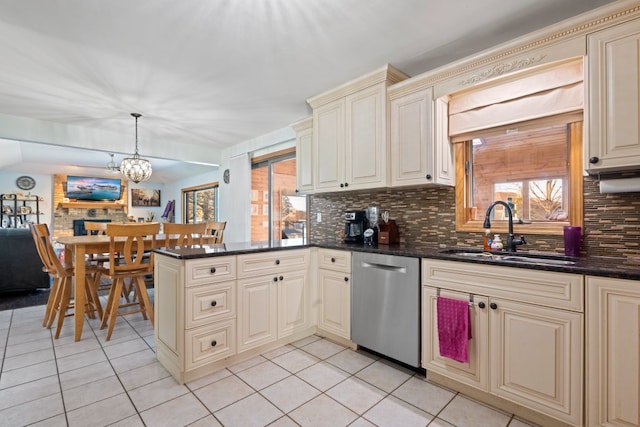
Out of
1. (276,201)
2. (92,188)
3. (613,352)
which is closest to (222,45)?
(276,201)

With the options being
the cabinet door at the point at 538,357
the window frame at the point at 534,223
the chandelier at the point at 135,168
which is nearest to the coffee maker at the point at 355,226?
the window frame at the point at 534,223

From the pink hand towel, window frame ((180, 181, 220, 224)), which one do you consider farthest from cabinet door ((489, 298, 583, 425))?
window frame ((180, 181, 220, 224))

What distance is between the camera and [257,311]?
2.35m

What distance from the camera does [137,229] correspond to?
267 centimetres

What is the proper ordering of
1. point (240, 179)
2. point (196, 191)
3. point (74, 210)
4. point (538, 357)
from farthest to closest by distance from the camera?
point (74, 210), point (196, 191), point (240, 179), point (538, 357)

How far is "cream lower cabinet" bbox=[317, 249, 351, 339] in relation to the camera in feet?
8.18

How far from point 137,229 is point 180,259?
3.29 feet

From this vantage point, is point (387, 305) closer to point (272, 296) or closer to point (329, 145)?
point (272, 296)

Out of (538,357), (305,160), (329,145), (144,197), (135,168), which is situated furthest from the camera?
(144,197)

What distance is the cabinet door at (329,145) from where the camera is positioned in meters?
2.85

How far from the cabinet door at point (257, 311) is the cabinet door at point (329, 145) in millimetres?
1077

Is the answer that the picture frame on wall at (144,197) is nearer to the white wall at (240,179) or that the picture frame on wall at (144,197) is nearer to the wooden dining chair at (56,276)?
the white wall at (240,179)

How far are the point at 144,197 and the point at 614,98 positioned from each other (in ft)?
34.8

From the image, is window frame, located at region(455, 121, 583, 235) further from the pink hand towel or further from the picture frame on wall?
the picture frame on wall
